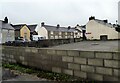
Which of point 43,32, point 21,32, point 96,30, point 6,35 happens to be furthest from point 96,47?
point 43,32

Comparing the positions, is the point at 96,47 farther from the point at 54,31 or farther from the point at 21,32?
the point at 54,31

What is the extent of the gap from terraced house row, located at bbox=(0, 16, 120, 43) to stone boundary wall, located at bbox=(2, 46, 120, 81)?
25.1 meters

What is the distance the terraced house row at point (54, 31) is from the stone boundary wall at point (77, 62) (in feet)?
82.3

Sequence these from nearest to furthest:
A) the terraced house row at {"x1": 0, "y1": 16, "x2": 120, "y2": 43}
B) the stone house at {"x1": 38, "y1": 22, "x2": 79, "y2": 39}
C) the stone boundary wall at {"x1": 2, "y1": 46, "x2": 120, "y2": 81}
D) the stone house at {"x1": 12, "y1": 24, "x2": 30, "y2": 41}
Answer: the stone boundary wall at {"x1": 2, "y1": 46, "x2": 120, "y2": 81}
the terraced house row at {"x1": 0, "y1": 16, "x2": 120, "y2": 43}
the stone house at {"x1": 12, "y1": 24, "x2": 30, "y2": 41}
the stone house at {"x1": 38, "y1": 22, "x2": 79, "y2": 39}

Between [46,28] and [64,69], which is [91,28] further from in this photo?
[64,69]

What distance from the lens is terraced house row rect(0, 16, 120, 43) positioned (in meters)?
46.2

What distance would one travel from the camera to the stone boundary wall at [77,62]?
5.27 m

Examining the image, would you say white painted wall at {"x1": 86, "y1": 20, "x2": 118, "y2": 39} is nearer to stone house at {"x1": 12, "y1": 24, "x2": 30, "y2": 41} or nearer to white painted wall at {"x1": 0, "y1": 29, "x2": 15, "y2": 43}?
stone house at {"x1": 12, "y1": 24, "x2": 30, "y2": 41}

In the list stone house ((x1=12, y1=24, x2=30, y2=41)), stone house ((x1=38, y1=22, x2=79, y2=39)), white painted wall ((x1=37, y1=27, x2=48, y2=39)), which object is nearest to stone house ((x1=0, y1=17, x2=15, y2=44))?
stone house ((x1=12, y1=24, x2=30, y2=41))

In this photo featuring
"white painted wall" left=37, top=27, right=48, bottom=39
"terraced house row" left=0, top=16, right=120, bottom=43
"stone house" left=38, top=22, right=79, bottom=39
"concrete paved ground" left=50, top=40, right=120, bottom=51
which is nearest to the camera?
"concrete paved ground" left=50, top=40, right=120, bottom=51

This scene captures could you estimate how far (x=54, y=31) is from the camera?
216 ft

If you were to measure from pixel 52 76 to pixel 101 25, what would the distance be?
43528 mm

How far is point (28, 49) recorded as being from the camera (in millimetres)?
8383

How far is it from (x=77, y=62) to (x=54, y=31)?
60.0 meters
